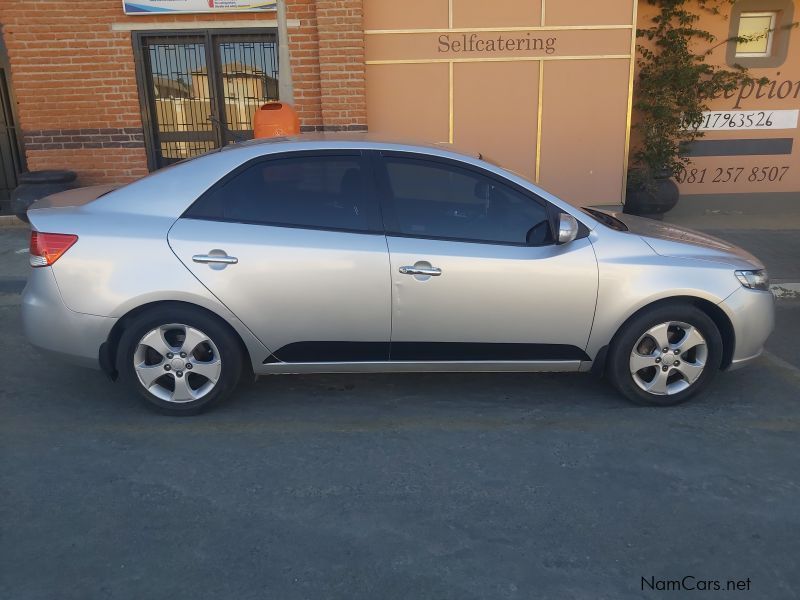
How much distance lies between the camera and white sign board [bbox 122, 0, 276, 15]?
8820mm

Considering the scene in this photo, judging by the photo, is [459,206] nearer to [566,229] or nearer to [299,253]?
[566,229]

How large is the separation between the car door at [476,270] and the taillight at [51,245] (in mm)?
1833

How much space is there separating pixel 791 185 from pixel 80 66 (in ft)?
35.0

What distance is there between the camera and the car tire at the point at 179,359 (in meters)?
3.96

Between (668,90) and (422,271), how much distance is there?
753 centimetres

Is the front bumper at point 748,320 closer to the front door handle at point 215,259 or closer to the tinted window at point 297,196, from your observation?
the tinted window at point 297,196

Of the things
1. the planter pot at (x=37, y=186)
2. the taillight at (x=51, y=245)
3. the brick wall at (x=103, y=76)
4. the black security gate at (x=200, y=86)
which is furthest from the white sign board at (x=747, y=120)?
the taillight at (x=51, y=245)

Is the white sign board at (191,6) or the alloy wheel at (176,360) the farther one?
the white sign board at (191,6)

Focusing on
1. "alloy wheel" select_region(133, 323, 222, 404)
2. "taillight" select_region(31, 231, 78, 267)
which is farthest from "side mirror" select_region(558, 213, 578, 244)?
"taillight" select_region(31, 231, 78, 267)

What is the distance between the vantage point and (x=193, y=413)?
4113mm

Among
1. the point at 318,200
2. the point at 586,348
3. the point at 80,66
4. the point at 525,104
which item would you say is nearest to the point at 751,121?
the point at 525,104

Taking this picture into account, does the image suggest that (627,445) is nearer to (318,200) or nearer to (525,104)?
(318,200)

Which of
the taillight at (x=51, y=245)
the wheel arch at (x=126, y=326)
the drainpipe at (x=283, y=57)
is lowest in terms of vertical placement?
the wheel arch at (x=126, y=326)

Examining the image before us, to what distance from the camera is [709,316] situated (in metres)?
4.21
